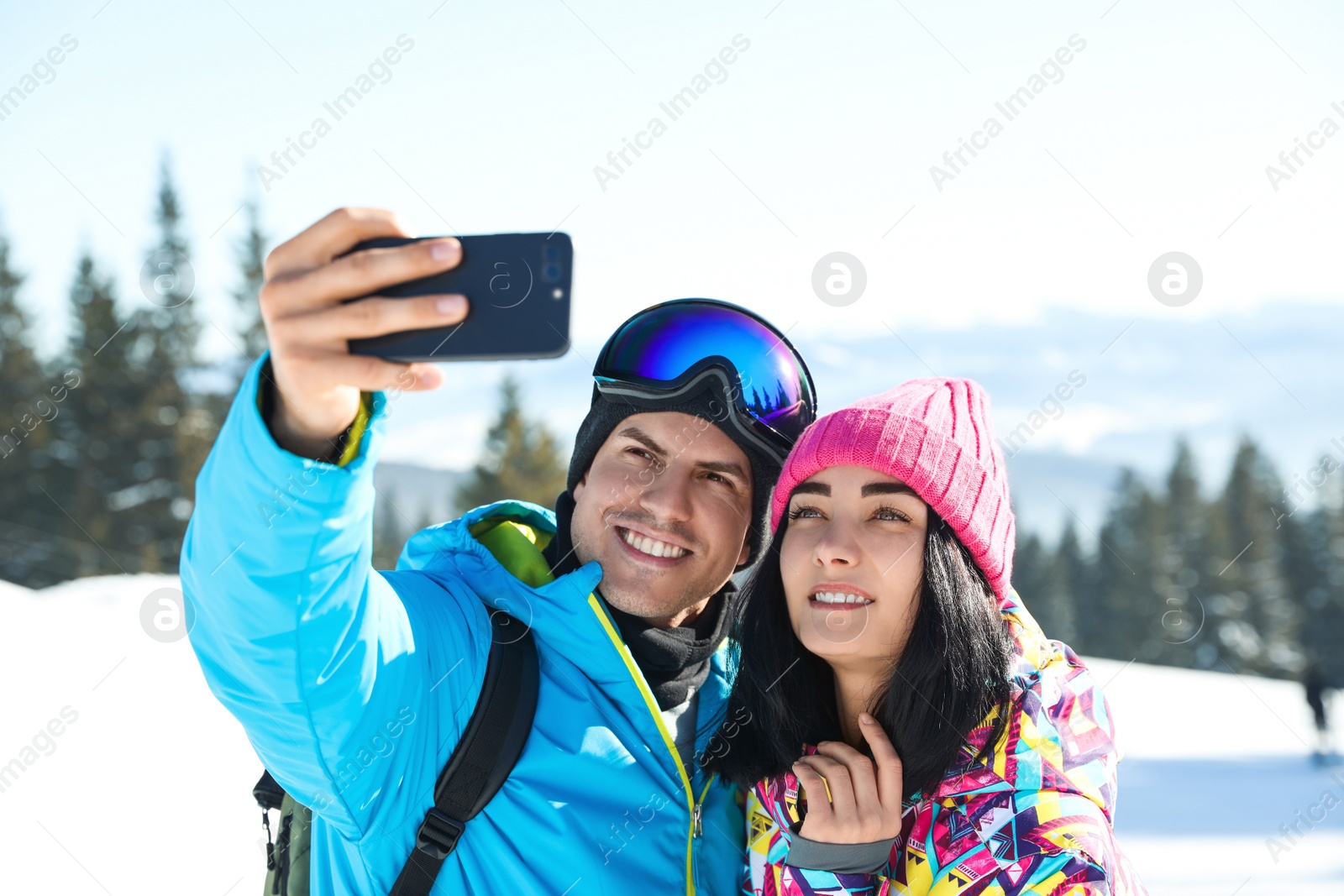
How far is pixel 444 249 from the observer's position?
1.32 metres

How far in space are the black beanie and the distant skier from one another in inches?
579

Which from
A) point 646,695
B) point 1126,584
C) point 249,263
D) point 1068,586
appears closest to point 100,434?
point 249,263

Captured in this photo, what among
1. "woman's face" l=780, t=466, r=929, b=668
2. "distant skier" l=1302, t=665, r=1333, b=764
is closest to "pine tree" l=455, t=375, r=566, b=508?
"distant skier" l=1302, t=665, r=1333, b=764

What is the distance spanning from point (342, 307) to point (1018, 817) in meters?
1.80

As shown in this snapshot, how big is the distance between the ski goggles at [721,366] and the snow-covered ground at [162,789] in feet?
14.3

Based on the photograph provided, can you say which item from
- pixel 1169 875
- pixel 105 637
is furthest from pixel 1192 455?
pixel 105 637

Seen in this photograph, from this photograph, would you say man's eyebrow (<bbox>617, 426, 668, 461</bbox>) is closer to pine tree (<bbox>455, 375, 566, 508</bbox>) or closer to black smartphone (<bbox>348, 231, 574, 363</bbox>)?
black smartphone (<bbox>348, 231, 574, 363</bbox>)

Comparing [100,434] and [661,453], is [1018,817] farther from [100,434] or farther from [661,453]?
[100,434]

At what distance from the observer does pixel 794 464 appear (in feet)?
8.70

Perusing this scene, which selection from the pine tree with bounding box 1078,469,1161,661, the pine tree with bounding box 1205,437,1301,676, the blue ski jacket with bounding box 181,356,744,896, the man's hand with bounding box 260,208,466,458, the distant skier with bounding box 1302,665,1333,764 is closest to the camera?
the man's hand with bounding box 260,208,466,458

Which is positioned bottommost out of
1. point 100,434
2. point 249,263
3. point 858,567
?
point 100,434

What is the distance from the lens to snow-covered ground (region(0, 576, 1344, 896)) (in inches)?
226

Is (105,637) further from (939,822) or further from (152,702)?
(939,822)

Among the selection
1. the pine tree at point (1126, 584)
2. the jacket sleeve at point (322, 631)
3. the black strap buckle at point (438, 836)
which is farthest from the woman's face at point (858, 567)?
the pine tree at point (1126, 584)
